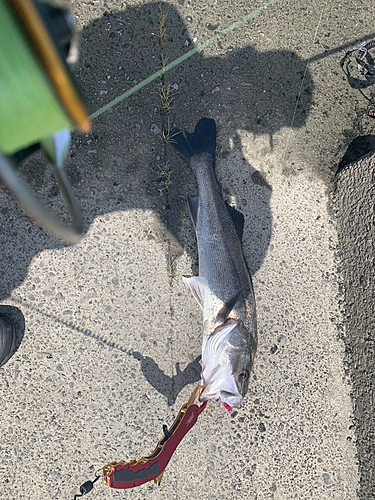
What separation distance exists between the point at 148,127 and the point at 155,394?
2.44 m

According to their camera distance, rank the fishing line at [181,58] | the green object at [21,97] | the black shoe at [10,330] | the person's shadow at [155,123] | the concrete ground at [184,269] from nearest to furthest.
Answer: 1. the green object at [21,97]
2. the black shoe at [10,330]
3. the concrete ground at [184,269]
4. the person's shadow at [155,123]
5. the fishing line at [181,58]

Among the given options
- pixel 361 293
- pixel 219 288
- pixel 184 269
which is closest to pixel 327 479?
pixel 361 293

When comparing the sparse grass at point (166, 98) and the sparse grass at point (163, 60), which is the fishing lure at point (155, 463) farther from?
the sparse grass at point (163, 60)

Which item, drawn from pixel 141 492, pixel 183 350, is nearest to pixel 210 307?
pixel 183 350

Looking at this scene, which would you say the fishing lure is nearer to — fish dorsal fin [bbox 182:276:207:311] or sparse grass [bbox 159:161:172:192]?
fish dorsal fin [bbox 182:276:207:311]

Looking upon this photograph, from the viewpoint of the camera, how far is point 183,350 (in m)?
2.86

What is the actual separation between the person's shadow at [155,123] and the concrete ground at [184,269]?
0.01 meters

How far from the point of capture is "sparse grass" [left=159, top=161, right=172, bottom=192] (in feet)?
9.73

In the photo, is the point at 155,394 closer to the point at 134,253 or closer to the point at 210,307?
the point at 210,307

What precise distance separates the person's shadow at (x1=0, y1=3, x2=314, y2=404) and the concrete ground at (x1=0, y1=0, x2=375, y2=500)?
0.01 meters

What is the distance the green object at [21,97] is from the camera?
100cm

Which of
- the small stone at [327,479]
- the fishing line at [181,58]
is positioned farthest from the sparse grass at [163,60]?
the small stone at [327,479]

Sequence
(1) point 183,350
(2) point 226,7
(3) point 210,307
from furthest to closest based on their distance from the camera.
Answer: (2) point 226,7 < (1) point 183,350 < (3) point 210,307

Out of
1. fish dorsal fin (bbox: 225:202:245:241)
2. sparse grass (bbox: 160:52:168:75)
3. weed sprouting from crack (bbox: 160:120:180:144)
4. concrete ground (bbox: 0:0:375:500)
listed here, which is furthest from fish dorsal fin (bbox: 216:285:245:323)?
sparse grass (bbox: 160:52:168:75)
